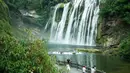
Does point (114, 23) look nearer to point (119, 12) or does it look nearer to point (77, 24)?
point (119, 12)

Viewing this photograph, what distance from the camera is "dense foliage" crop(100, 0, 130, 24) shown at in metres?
58.6

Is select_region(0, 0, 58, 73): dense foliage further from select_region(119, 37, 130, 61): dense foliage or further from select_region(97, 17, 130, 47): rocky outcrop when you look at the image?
select_region(97, 17, 130, 47): rocky outcrop

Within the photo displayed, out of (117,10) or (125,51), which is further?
Result: (117,10)

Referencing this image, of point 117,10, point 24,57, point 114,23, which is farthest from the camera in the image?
point 114,23

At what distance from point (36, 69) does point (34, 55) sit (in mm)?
752

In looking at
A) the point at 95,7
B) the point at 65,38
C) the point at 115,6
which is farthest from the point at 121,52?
the point at 65,38

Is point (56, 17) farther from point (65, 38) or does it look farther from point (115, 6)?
point (115, 6)

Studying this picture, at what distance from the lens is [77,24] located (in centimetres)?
7838

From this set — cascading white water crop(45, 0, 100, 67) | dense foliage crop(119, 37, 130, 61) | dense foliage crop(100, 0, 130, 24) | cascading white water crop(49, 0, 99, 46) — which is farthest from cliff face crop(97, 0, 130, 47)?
dense foliage crop(119, 37, 130, 61)

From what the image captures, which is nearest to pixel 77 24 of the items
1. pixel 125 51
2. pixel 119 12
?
pixel 119 12

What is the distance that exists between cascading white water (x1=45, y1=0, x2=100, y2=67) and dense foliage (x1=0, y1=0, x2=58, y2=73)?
5546 centimetres

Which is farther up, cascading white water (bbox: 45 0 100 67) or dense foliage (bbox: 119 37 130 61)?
cascading white water (bbox: 45 0 100 67)

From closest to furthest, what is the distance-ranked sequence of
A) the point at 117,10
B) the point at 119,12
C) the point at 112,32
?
the point at 117,10 < the point at 119,12 < the point at 112,32

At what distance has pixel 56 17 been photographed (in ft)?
297
